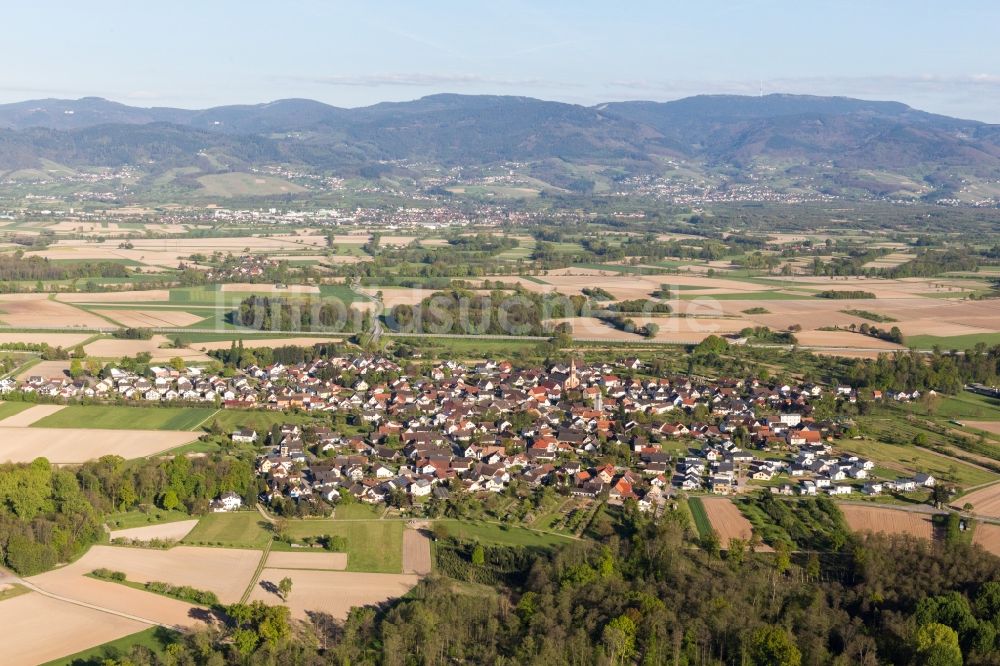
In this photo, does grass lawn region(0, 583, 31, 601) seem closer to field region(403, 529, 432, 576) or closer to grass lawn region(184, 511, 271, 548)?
grass lawn region(184, 511, 271, 548)

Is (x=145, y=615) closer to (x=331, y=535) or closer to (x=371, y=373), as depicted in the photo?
(x=331, y=535)

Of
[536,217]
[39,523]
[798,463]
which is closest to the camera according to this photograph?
[39,523]

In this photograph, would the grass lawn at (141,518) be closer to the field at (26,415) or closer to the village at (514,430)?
the village at (514,430)

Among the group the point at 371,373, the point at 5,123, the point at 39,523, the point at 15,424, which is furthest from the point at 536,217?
the point at 5,123

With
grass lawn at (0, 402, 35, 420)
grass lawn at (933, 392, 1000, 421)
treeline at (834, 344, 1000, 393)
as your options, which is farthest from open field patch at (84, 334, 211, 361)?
grass lawn at (933, 392, 1000, 421)

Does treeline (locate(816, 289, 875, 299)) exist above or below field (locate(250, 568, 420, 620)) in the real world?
above

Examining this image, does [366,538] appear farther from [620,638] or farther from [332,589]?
[620,638]
